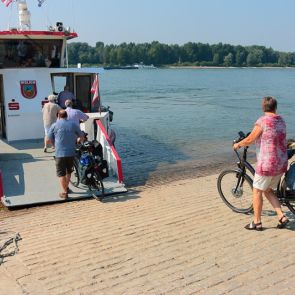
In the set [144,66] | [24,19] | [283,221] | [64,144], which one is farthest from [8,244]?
[144,66]

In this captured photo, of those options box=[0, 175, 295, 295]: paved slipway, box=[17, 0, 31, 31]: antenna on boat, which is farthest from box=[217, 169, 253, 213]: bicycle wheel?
box=[17, 0, 31, 31]: antenna on boat

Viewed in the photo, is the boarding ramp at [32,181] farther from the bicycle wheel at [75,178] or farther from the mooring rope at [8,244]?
the mooring rope at [8,244]

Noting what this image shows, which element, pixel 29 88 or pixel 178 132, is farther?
pixel 178 132

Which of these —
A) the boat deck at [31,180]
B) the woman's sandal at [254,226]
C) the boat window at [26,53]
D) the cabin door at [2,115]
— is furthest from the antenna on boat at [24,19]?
the woman's sandal at [254,226]

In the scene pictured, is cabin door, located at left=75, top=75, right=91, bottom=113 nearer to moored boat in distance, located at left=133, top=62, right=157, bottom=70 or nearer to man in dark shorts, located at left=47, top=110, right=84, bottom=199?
man in dark shorts, located at left=47, top=110, right=84, bottom=199

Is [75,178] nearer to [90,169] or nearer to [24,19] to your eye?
[90,169]

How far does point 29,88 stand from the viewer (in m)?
12.8

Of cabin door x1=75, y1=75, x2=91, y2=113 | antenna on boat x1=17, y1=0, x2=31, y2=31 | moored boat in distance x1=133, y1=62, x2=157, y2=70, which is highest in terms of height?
antenna on boat x1=17, y1=0, x2=31, y2=31

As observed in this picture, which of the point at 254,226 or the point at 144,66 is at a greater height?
the point at 254,226

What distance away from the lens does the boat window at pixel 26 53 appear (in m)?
13.5

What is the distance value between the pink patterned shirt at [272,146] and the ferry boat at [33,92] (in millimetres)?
3783

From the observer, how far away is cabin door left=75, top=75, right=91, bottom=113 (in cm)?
1433

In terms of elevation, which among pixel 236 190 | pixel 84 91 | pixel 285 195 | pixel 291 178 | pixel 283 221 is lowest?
pixel 283 221

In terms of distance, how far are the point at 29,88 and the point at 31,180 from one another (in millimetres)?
4469
